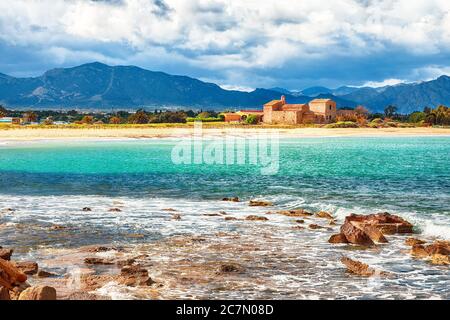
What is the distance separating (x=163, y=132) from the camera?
9275cm

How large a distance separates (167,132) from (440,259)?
82532 mm

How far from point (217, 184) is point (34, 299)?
23.2 meters

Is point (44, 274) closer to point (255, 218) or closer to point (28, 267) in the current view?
point (28, 267)

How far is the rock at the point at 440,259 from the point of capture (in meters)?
12.4

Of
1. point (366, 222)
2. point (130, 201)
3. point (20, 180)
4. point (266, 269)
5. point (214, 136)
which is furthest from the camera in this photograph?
point (214, 136)

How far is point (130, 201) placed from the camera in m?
23.4

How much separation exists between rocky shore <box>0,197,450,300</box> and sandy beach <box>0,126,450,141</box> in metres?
69.6

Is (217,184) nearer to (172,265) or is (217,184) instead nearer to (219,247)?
(219,247)

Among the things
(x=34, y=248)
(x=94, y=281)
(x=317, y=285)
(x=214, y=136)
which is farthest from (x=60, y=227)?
(x=214, y=136)

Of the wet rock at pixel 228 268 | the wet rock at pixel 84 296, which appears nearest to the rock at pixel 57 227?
the wet rock at pixel 228 268
